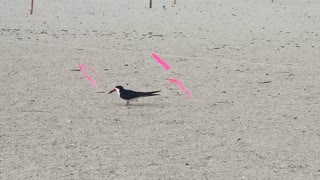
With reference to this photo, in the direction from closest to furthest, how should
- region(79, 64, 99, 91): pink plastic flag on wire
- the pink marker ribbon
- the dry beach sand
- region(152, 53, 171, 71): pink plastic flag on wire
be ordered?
the dry beach sand < the pink marker ribbon < region(79, 64, 99, 91): pink plastic flag on wire < region(152, 53, 171, 71): pink plastic flag on wire

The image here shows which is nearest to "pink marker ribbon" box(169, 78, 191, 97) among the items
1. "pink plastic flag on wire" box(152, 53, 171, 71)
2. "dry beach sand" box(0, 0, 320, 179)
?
"dry beach sand" box(0, 0, 320, 179)

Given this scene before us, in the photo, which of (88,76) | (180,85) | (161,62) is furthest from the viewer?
(161,62)

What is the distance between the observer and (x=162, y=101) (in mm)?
9188

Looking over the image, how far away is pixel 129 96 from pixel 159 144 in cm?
184

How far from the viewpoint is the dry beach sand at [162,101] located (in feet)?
20.3

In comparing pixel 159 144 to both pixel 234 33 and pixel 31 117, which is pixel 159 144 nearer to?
pixel 31 117

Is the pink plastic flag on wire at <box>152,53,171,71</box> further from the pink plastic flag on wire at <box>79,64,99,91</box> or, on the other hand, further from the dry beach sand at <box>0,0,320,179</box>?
the pink plastic flag on wire at <box>79,64,99,91</box>

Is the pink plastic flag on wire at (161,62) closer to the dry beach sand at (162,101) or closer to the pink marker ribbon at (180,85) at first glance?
the dry beach sand at (162,101)

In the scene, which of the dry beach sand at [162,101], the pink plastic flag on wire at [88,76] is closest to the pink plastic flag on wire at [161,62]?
the dry beach sand at [162,101]

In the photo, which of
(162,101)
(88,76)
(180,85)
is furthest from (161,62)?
(162,101)

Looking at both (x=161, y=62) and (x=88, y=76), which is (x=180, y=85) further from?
(x=161, y=62)

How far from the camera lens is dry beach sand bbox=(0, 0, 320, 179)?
6.20 metres

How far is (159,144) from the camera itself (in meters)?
6.88

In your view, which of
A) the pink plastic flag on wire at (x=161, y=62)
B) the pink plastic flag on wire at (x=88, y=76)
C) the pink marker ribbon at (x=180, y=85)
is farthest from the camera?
the pink plastic flag on wire at (x=161, y=62)
